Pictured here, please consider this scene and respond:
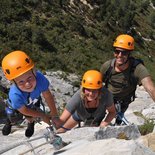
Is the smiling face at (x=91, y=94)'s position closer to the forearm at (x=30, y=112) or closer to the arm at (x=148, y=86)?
the forearm at (x=30, y=112)

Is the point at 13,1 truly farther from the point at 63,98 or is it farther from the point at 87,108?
the point at 87,108

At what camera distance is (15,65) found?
7.19 metres

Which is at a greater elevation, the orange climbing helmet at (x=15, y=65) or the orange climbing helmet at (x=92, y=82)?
the orange climbing helmet at (x=15, y=65)

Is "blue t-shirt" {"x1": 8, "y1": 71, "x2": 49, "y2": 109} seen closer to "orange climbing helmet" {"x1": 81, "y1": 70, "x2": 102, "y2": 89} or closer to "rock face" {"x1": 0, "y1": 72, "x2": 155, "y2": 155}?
"rock face" {"x1": 0, "y1": 72, "x2": 155, "y2": 155}

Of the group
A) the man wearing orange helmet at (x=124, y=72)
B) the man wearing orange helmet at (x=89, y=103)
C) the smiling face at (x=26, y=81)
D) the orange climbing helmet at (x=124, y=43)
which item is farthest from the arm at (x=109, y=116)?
the smiling face at (x=26, y=81)

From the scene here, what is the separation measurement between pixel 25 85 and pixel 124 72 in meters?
2.63

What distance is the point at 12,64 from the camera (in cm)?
723

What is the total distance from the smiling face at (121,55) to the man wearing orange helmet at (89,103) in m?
0.56

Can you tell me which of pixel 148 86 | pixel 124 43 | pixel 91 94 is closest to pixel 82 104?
pixel 91 94

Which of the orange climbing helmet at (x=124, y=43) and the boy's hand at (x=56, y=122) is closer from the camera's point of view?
the boy's hand at (x=56, y=122)

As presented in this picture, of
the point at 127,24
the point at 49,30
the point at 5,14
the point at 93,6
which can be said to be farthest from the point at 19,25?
the point at 127,24

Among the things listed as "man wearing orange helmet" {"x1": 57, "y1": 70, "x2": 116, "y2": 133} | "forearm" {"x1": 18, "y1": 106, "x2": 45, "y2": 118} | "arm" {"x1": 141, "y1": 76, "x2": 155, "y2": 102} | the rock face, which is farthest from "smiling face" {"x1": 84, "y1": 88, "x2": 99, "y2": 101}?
"arm" {"x1": 141, "y1": 76, "x2": 155, "y2": 102}

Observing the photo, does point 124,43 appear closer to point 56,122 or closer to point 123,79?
point 123,79

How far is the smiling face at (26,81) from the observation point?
703cm
